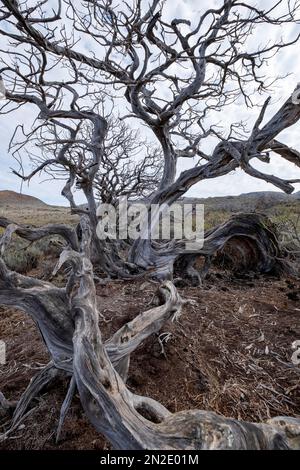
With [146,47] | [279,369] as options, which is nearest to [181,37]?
[146,47]

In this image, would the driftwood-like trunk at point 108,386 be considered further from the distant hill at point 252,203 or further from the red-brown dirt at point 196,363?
the distant hill at point 252,203

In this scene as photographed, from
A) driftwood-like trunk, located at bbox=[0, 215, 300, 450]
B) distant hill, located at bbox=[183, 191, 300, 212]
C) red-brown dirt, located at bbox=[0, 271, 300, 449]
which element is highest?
distant hill, located at bbox=[183, 191, 300, 212]

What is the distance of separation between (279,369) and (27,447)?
221 cm

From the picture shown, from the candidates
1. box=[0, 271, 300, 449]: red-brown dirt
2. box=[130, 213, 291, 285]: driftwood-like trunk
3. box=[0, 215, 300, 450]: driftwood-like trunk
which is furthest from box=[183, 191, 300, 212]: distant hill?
box=[0, 215, 300, 450]: driftwood-like trunk

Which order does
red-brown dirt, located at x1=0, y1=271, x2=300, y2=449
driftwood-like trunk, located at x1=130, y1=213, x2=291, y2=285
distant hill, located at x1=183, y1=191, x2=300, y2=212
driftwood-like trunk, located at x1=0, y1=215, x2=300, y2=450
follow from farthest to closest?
distant hill, located at x1=183, y1=191, x2=300, y2=212 → driftwood-like trunk, located at x1=130, y1=213, x2=291, y2=285 → red-brown dirt, located at x1=0, y1=271, x2=300, y2=449 → driftwood-like trunk, located at x1=0, y1=215, x2=300, y2=450

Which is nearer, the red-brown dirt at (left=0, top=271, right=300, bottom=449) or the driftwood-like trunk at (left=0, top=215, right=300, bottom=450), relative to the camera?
the driftwood-like trunk at (left=0, top=215, right=300, bottom=450)

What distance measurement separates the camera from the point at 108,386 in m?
1.50

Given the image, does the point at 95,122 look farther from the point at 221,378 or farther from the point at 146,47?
the point at 221,378

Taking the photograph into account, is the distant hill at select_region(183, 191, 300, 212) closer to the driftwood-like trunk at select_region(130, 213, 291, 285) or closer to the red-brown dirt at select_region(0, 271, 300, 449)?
the driftwood-like trunk at select_region(130, 213, 291, 285)

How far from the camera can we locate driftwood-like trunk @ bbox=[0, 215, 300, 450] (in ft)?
4.40

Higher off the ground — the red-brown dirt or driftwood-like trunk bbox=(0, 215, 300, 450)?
driftwood-like trunk bbox=(0, 215, 300, 450)

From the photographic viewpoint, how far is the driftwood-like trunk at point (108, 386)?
1342 millimetres

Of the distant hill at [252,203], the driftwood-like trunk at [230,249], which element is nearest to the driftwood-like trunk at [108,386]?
the driftwood-like trunk at [230,249]

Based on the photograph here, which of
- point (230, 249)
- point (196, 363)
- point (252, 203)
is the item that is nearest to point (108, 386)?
point (196, 363)
